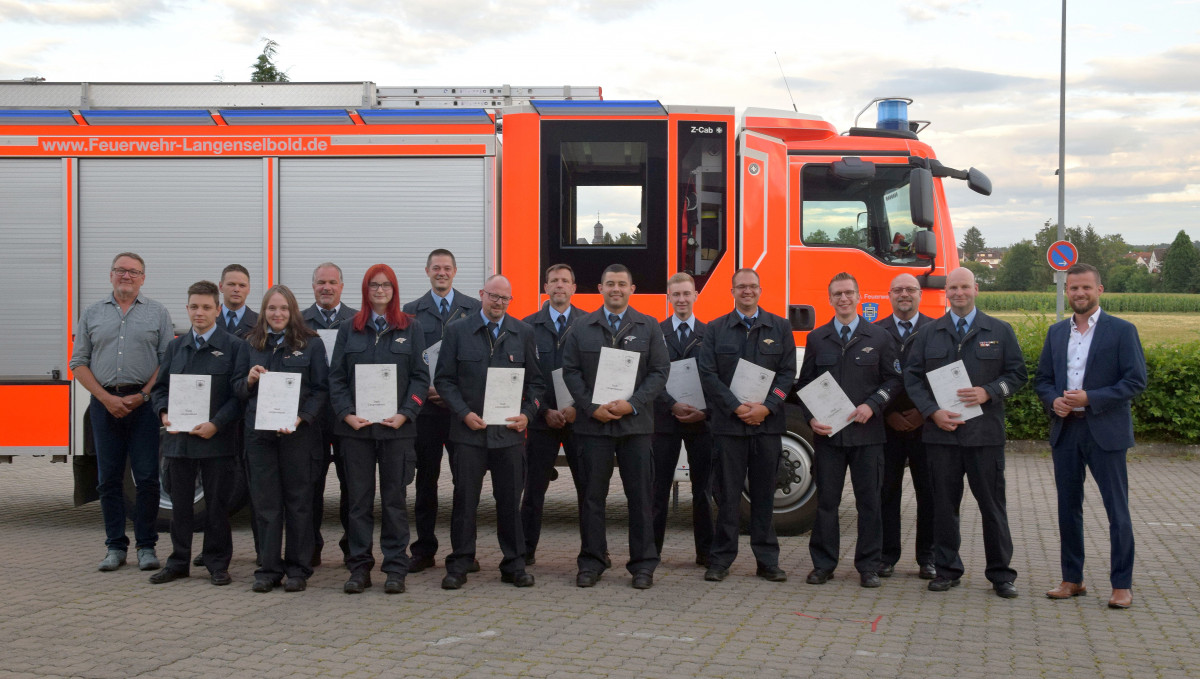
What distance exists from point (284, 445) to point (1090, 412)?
4.74 meters

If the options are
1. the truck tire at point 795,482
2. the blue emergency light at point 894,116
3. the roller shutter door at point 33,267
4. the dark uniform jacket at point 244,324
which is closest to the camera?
the dark uniform jacket at point 244,324

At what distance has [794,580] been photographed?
6367mm

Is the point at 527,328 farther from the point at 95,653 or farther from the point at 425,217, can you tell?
the point at 95,653

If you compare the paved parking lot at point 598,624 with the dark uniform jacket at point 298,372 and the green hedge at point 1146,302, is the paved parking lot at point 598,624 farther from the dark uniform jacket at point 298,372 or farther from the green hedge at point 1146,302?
the green hedge at point 1146,302

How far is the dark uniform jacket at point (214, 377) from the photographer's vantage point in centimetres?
606

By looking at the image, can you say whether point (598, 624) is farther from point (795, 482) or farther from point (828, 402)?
point (795, 482)

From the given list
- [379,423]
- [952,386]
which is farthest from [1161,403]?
[379,423]

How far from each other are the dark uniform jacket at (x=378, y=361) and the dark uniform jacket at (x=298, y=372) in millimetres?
102

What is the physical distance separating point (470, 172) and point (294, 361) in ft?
8.03

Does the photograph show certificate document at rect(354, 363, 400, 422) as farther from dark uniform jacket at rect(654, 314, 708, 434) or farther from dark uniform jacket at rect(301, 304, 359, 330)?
dark uniform jacket at rect(654, 314, 708, 434)

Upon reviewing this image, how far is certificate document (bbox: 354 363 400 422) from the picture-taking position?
19.3 feet

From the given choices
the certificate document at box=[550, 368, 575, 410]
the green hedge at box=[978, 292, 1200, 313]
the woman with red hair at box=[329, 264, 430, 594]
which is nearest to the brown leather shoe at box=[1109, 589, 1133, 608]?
the certificate document at box=[550, 368, 575, 410]

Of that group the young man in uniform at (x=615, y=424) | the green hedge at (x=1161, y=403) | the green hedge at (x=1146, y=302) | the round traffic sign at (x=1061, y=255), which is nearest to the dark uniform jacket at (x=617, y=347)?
the young man in uniform at (x=615, y=424)

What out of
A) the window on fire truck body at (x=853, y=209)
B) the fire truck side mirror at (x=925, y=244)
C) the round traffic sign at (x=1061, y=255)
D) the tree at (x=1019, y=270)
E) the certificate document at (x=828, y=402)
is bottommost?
the certificate document at (x=828, y=402)
